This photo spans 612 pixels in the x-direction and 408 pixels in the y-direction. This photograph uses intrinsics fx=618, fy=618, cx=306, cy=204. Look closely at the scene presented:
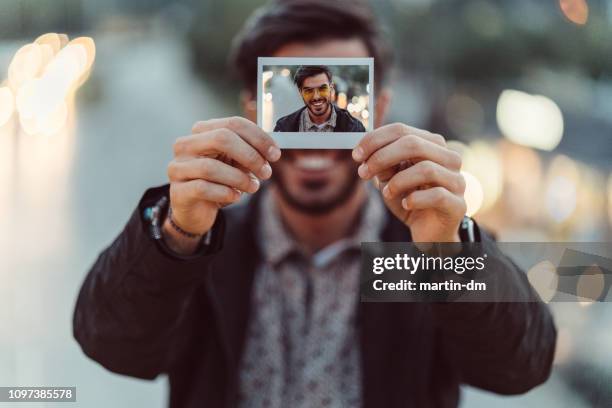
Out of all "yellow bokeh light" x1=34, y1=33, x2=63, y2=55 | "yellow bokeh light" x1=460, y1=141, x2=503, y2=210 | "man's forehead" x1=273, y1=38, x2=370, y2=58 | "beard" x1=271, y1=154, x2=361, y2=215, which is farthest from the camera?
"yellow bokeh light" x1=460, y1=141, x2=503, y2=210

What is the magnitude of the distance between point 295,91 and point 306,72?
3 centimetres

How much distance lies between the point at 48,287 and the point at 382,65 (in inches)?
41.8

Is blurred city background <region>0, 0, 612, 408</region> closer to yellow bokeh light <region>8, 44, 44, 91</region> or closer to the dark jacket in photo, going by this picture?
yellow bokeh light <region>8, 44, 44, 91</region>

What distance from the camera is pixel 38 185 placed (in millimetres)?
1604

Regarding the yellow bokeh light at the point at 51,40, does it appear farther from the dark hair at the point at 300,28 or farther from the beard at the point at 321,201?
the beard at the point at 321,201

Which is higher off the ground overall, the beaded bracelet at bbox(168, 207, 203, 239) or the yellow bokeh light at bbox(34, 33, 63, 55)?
the yellow bokeh light at bbox(34, 33, 63, 55)

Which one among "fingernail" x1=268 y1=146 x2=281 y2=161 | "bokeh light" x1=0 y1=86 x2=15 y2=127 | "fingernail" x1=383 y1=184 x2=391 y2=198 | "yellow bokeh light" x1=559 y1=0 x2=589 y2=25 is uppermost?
"yellow bokeh light" x1=559 y1=0 x2=589 y2=25

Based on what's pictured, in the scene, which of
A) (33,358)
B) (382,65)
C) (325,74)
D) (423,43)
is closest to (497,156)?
(423,43)

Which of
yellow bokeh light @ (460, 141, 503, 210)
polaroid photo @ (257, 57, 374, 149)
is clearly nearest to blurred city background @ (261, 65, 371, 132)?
polaroid photo @ (257, 57, 374, 149)

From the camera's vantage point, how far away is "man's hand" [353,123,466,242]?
0.80m

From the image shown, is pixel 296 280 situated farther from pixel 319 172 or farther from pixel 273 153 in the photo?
pixel 273 153

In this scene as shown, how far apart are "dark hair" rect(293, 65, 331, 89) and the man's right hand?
8 cm

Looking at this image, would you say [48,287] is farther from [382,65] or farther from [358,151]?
[358,151]

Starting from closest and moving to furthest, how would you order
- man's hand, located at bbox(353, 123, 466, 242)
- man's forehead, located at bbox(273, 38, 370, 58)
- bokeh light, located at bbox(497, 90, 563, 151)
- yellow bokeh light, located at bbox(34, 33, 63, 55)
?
1. man's hand, located at bbox(353, 123, 466, 242)
2. man's forehead, located at bbox(273, 38, 370, 58)
3. yellow bokeh light, located at bbox(34, 33, 63, 55)
4. bokeh light, located at bbox(497, 90, 563, 151)
